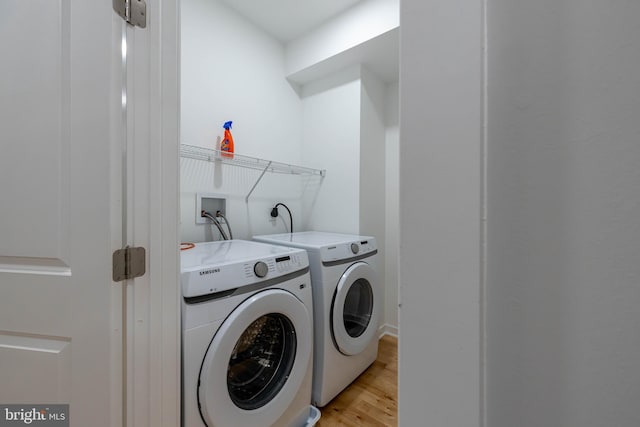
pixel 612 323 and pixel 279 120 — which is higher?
pixel 279 120

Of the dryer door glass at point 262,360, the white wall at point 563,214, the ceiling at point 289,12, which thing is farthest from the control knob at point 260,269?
the ceiling at point 289,12

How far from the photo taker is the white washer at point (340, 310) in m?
1.39

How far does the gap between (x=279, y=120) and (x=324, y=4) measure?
34.1 inches

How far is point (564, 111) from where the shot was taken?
302 millimetres

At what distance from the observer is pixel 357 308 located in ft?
5.79

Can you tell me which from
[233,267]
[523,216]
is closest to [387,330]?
[233,267]

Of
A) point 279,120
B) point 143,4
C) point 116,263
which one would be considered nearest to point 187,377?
point 116,263

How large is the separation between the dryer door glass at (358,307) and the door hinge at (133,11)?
1.57 meters

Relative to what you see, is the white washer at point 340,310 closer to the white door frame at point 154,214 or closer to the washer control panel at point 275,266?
the washer control panel at point 275,266

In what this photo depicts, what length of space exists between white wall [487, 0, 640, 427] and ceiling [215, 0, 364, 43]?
189 centimetres

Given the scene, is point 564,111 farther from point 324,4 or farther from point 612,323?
point 324,4

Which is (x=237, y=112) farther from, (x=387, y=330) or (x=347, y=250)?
(x=387, y=330)

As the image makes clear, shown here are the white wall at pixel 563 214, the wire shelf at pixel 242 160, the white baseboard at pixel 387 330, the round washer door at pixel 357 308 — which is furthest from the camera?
the white baseboard at pixel 387 330

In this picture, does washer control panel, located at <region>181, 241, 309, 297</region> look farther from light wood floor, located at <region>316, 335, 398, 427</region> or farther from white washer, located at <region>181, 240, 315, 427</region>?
light wood floor, located at <region>316, 335, 398, 427</region>
